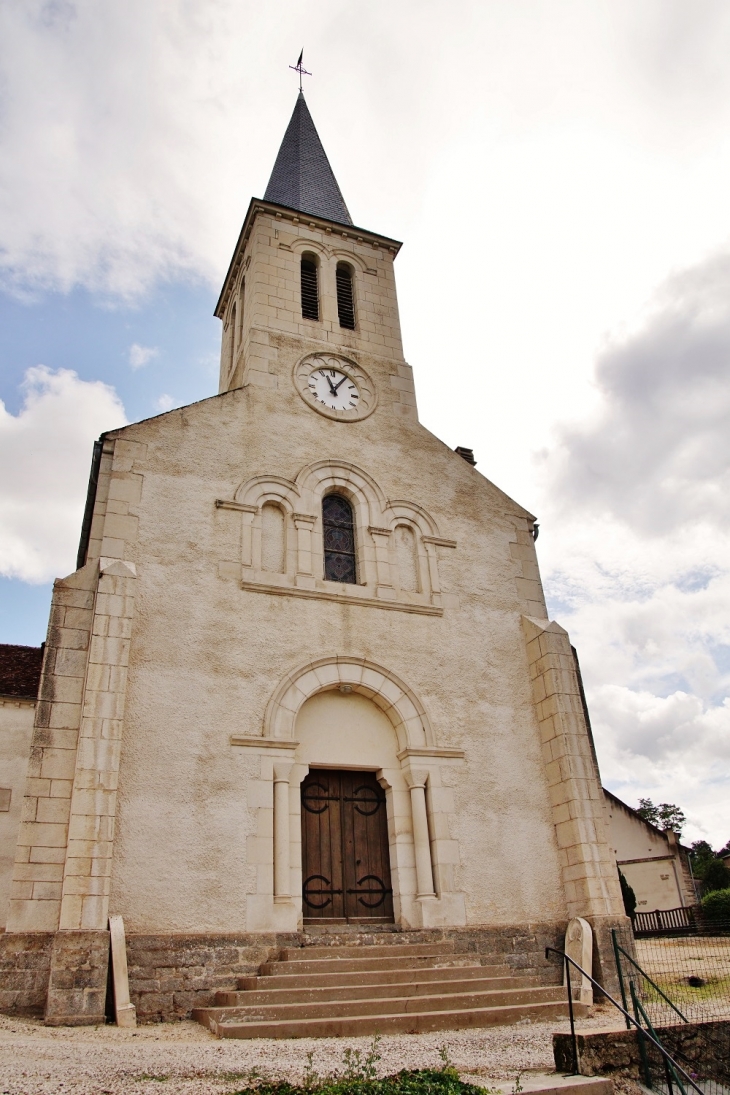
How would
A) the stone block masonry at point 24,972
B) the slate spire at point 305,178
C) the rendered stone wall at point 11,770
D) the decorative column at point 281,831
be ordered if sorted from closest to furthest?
the stone block masonry at point 24,972
the decorative column at point 281,831
the rendered stone wall at point 11,770
the slate spire at point 305,178

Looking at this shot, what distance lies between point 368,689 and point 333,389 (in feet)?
19.8

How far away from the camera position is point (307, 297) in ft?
55.7

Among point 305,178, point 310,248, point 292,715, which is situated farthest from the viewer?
point 305,178

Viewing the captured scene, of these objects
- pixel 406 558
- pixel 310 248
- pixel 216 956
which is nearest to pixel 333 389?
pixel 406 558

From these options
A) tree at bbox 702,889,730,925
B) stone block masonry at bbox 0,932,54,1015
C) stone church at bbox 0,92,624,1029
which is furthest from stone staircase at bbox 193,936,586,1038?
tree at bbox 702,889,730,925

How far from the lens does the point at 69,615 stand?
10898 millimetres

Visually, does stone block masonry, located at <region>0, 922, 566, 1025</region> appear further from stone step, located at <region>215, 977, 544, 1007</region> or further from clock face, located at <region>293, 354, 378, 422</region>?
clock face, located at <region>293, 354, 378, 422</region>

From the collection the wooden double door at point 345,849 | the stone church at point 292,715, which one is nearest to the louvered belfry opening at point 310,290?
the stone church at point 292,715

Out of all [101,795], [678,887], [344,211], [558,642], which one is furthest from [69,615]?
[678,887]

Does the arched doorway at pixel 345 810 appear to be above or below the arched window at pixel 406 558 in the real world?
below

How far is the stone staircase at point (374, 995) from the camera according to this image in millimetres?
7895

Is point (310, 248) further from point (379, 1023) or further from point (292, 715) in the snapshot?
point (379, 1023)

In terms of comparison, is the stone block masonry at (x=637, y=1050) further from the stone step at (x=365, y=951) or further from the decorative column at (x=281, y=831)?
the decorative column at (x=281, y=831)

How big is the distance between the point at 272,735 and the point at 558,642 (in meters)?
5.05
